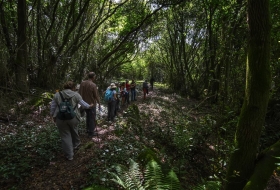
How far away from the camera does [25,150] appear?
6.09 metres

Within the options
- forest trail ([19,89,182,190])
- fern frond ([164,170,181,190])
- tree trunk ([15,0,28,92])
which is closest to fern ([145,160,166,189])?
fern frond ([164,170,181,190])

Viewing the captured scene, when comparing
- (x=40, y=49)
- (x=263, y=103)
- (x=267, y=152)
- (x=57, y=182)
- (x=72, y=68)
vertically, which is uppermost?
(x=40, y=49)

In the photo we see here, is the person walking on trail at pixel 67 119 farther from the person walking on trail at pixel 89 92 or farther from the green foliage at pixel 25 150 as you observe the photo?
the person walking on trail at pixel 89 92

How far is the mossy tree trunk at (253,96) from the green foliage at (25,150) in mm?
4693

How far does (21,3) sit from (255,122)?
446 inches

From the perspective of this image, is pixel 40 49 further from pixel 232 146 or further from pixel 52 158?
pixel 232 146

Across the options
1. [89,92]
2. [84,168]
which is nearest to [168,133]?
[89,92]

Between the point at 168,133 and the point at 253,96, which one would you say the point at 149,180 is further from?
the point at 168,133

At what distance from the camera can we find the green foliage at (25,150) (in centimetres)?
510

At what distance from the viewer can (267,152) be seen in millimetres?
4664

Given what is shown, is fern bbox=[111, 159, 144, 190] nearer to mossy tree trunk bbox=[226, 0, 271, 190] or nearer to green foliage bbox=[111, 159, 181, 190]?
green foliage bbox=[111, 159, 181, 190]

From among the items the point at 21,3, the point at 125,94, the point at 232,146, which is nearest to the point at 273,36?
the point at 232,146

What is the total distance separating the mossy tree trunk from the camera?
4059 mm

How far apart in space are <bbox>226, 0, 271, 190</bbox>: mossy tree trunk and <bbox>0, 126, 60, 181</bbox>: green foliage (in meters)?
4.69
